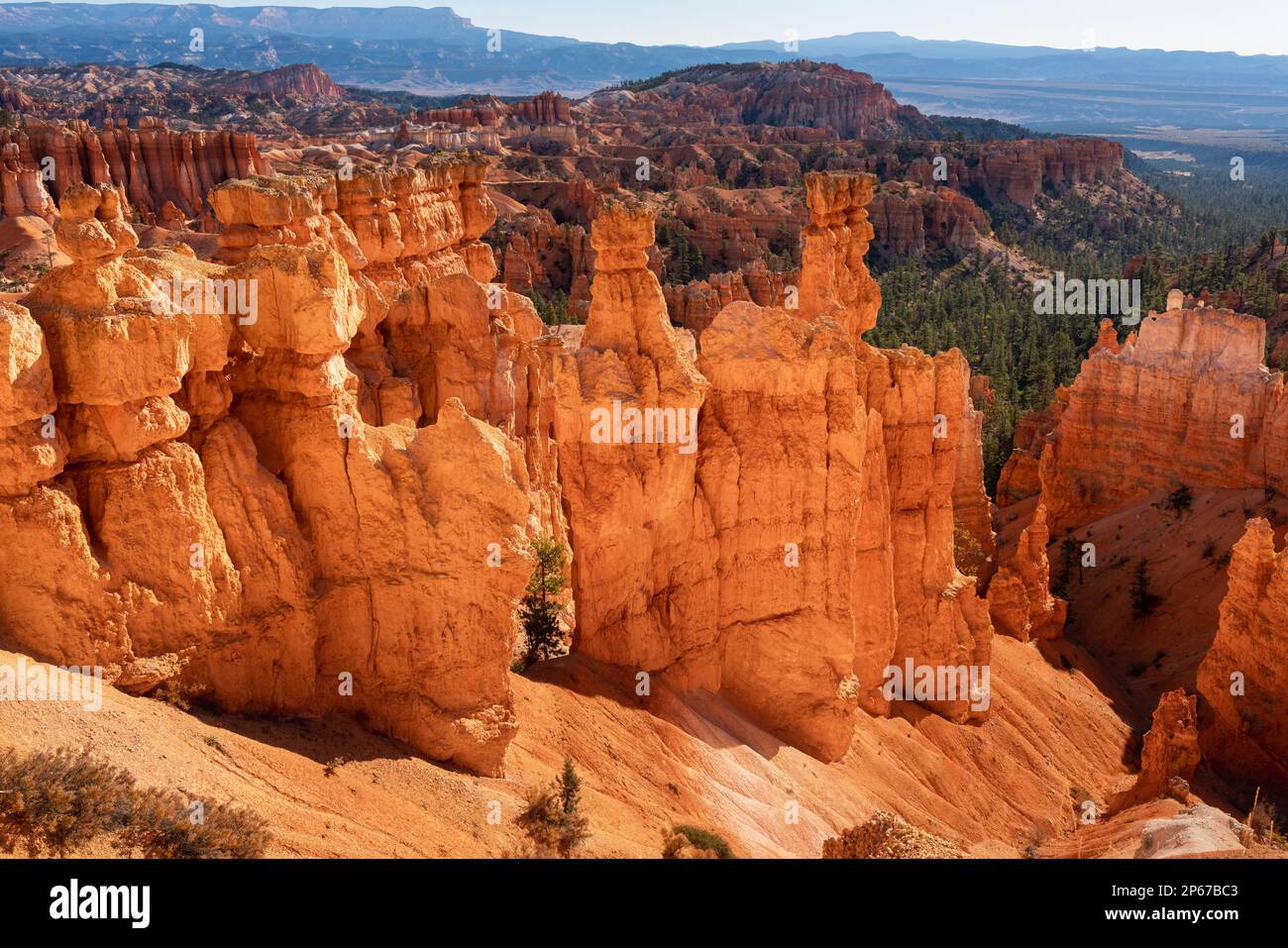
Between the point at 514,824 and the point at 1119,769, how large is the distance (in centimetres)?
1713

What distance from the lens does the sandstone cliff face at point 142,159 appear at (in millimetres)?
67062

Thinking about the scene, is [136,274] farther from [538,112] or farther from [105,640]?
[538,112]

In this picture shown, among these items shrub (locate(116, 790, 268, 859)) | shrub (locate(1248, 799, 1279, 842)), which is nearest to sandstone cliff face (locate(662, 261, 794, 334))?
shrub (locate(1248, 799, 1279, 842))

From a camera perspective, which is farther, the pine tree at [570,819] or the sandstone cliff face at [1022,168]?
the sandstone cliff face at [1022,168]

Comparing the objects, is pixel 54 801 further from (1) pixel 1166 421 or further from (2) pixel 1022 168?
(2) pixel 1022 168

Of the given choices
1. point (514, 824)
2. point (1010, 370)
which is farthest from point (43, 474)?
point (1010, 370)

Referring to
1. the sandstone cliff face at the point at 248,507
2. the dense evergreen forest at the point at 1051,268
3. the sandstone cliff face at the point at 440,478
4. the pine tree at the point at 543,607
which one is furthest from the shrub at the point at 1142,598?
the sandstone cliff face at the point at 248,507

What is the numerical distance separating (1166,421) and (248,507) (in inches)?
1346

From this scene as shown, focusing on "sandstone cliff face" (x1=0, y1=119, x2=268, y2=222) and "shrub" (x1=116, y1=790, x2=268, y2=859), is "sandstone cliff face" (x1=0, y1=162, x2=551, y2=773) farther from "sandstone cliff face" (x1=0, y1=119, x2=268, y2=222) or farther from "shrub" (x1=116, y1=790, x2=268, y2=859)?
"sandstone cliff face" (x1=0, y1=119, x2=268, y2=222)

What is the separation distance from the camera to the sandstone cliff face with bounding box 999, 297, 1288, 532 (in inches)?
1426

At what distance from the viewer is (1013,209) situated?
12025 cm

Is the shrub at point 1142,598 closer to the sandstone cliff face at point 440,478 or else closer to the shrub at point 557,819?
the sandstone cliff face at point 440,478

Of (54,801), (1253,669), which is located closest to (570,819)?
(54,801)

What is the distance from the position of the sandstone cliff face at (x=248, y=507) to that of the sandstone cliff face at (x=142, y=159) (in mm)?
58690
